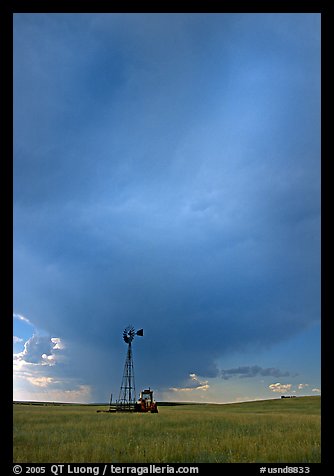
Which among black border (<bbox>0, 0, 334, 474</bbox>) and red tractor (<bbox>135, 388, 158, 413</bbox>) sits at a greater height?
black border (<bbox>0, 0, 334, 474</bbox>)

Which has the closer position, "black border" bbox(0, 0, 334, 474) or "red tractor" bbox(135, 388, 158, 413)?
"black border" bbox(0, 0, 334, 474)

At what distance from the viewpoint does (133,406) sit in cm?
3128
